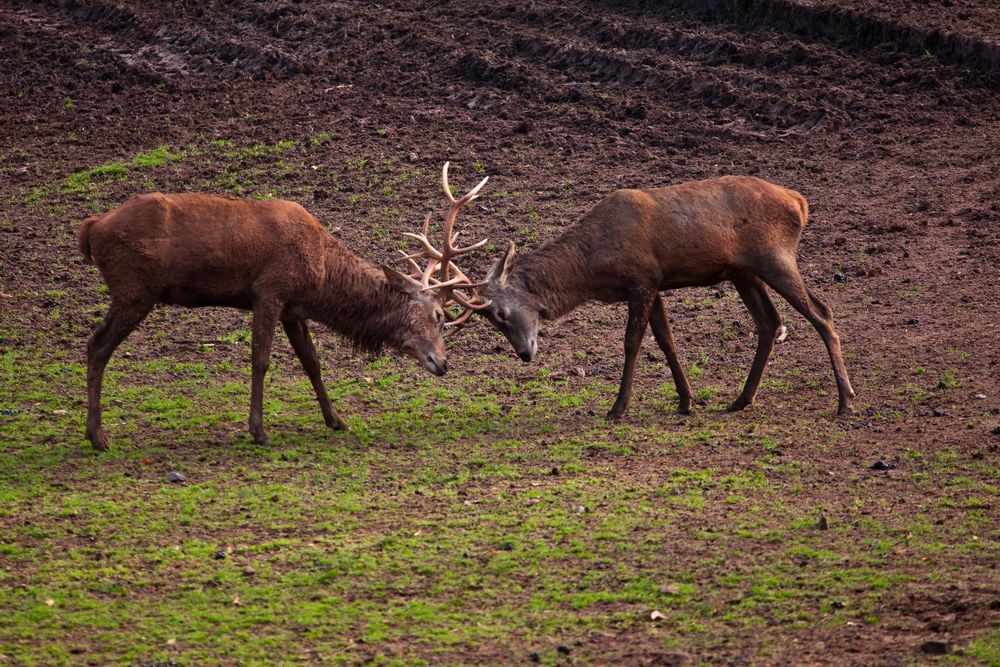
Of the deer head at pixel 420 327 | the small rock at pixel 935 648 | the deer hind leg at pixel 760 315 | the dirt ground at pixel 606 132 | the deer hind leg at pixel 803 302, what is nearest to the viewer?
the small rock at pixel 935 648

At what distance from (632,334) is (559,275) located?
86cm

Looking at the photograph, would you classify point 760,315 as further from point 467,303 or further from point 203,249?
point 203,249

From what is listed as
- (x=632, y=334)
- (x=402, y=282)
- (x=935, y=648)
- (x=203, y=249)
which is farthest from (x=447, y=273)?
(x=935, y=648)

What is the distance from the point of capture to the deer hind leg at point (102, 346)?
10523 mm

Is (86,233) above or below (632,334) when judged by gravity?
above

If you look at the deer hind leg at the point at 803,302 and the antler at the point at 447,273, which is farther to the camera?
the antler at the point at 447,273

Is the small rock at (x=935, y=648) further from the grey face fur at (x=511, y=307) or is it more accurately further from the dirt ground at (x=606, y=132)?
the grey face fur at (x=511, y=307)

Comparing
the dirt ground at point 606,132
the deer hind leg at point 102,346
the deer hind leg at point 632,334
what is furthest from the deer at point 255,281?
the dirt ground at point 606,132

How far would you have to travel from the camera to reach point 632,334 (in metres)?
11.4

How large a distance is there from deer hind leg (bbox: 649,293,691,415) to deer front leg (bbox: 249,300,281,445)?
3.27 m

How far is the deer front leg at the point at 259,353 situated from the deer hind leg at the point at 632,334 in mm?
2948

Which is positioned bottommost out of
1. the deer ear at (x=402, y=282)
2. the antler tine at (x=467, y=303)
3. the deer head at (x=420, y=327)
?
the deer head at (x=420, y=327)

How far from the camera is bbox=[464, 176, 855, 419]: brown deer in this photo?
11.3m

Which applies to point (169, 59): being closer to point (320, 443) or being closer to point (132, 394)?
point (132, 394)
